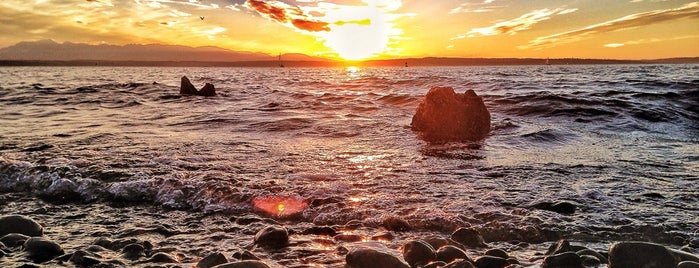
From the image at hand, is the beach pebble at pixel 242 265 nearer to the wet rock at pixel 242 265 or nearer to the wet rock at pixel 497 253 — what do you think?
the wet rock at pixel 242 265

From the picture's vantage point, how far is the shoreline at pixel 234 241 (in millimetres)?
3287

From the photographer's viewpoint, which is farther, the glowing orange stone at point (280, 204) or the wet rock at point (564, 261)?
the glowing orange stone at point (280, 204)

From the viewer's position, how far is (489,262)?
10.3 ft

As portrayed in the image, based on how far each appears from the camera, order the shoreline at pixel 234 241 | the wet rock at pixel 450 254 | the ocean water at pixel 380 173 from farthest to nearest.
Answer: the ocean water at pixel 380 173 → the shoreline at pixel 234 241 → the wet rock at pixel 450 254

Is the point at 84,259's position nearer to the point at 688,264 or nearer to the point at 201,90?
the point at 688,264

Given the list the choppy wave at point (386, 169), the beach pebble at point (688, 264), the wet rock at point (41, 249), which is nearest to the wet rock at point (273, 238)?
the choppy wave at point (386, 169)

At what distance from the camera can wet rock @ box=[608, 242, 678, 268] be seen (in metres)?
2.94

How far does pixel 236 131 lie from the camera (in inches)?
427

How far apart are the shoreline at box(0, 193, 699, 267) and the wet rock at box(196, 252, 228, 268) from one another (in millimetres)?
104

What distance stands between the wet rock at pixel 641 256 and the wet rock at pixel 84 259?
3.79 m

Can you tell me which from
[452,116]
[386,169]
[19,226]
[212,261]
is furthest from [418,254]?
[452,116]

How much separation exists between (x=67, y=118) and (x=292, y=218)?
1237 centimetres

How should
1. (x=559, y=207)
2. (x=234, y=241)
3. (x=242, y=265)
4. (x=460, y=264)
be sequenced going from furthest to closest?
(x=559, y=207)
(x=234, y=241)
(x=460, y=264)
(x=242, y=265)

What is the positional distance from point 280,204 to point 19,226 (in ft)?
7.81
